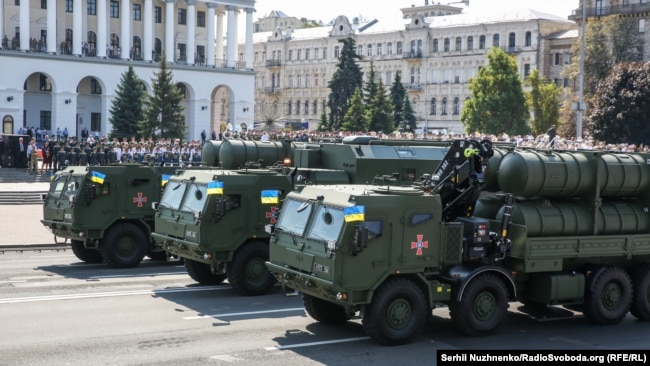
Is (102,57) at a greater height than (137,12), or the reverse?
(137,12)

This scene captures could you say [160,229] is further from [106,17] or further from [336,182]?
[106,17]

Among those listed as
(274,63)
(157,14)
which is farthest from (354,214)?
(274,63)

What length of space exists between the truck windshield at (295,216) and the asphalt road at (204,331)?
1685mm

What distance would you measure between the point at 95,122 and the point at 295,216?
68.0 meters

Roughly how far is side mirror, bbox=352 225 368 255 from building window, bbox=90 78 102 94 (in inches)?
2758

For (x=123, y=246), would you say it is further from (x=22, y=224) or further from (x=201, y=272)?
(x=22, y=224)

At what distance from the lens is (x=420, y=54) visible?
10431 cm

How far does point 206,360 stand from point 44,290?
6850mm

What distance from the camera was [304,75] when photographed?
118688 millimetres

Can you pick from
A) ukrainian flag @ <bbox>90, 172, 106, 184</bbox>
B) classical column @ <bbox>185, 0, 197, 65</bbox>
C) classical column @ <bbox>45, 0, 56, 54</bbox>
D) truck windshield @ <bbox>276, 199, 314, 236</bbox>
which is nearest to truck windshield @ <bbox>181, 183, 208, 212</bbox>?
truck windshield @ <bbox>276, 199, 314, 236</bbox>

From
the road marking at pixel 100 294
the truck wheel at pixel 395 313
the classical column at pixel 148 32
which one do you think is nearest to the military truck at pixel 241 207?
the road marking at pixel 100 294

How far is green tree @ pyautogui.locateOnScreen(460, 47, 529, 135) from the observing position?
2827 inches

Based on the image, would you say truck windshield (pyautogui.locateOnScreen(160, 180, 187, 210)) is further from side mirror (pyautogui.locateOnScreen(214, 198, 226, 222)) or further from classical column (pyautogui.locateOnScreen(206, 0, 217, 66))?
classical column (pyautogui.locateOnScreen(206, 0, 217, 66))

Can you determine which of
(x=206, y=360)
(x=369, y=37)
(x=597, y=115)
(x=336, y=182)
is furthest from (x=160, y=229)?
(x=369, y=37)
